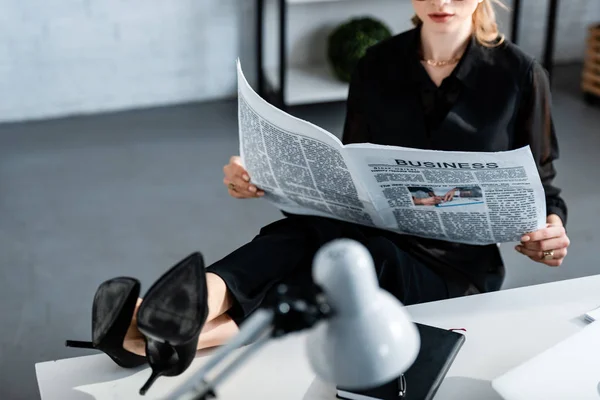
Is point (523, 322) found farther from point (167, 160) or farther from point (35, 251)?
point (167, 160)

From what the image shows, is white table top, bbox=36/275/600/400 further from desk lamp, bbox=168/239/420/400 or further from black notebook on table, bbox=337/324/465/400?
desk lamp, bbox=168/239/420/400

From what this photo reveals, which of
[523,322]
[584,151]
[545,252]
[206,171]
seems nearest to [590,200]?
[584,151]

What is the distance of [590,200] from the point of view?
2.62 metres

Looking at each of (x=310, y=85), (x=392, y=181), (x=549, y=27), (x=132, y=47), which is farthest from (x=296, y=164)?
(x=549, y=27)

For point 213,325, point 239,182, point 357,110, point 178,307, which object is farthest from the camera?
point 357,110

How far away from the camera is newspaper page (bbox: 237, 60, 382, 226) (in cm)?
127

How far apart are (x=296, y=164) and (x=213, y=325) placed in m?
0.28

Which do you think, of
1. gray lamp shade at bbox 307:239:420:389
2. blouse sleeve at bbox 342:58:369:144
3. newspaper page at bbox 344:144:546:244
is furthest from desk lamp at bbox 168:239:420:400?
blouse sleeve at bbox 342:58:369:144

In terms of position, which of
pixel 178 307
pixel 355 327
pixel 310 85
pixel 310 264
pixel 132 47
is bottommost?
pixel 310 85

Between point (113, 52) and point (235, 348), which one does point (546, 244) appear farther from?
point (113, 52)

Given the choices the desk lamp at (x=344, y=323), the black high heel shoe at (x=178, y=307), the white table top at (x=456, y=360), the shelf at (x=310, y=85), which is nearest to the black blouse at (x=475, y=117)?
the white table top at (x=456, y=360)

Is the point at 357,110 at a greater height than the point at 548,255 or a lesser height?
greater

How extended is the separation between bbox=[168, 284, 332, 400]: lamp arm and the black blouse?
0.85 m

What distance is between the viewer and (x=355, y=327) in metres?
0.68
